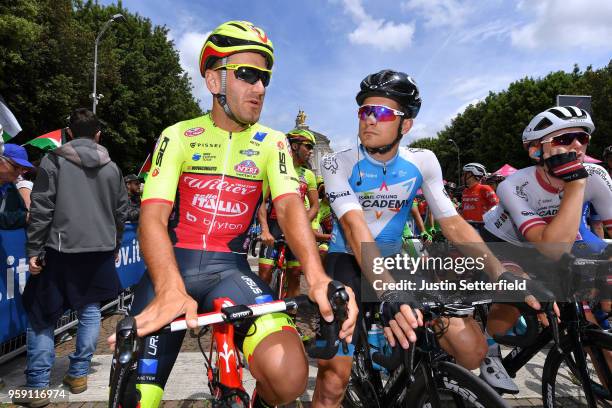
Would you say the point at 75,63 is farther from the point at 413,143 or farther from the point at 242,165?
the point at 413,143

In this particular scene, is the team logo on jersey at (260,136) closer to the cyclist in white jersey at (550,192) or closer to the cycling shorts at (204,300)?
the cycling shorts at (204,300)

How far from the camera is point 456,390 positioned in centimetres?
211

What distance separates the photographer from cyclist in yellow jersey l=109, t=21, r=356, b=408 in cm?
203

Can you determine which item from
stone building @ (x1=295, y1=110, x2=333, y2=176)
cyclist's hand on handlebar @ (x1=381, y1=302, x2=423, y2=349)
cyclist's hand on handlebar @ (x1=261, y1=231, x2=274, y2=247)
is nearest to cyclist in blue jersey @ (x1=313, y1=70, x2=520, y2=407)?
cyclist's hand on handlebar @ (x1=381, y1=302, x2=423, y2=349)

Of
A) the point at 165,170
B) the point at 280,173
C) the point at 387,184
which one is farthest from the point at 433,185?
the point at 165,170

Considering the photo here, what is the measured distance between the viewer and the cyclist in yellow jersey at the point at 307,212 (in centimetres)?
591

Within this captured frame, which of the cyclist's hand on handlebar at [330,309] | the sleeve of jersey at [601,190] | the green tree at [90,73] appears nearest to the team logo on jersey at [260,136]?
the cyclist's hand on handlebar at [330,309]

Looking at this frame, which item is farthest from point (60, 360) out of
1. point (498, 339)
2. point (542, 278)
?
point (542, 278)

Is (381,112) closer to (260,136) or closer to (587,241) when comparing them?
(260,136)

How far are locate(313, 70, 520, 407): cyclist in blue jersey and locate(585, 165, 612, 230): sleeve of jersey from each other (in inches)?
57.6

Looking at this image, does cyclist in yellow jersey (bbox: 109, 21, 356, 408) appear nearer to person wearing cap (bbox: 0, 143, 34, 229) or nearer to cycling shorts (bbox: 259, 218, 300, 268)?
person wearing cap (bbox: 0, 143, 34, 229)

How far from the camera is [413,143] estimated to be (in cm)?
12800

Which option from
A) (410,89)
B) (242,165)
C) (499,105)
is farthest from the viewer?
(499,105)

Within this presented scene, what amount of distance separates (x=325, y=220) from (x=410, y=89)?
214 inches
